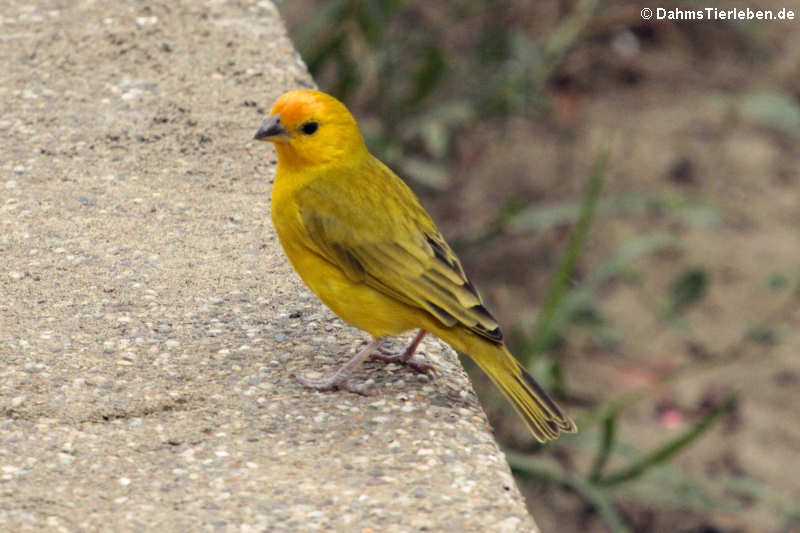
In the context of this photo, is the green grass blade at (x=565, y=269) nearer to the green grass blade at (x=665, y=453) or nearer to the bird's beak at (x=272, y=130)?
the green grass blade at (x=665, y=453)

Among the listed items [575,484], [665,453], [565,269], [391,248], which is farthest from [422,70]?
[391,248]

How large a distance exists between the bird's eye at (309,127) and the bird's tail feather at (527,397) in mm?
800

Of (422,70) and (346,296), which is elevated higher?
(346,296)

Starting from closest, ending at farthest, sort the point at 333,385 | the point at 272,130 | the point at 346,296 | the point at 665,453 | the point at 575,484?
the point at 333,385 < the point at 346,296 < the point at 272,130 < the point at 665,453 < the point at 575,484

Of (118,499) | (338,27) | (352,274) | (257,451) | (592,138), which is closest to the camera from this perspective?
(118,499)

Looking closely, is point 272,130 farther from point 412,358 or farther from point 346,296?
point 412,358

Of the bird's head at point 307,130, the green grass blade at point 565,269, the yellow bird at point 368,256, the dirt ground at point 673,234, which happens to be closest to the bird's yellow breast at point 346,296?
the yellow bird at point 368,256

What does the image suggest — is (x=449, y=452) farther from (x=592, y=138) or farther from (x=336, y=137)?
(x=592, y=138)

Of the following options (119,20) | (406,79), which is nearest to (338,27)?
(406,79)

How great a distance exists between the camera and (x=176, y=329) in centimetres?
329

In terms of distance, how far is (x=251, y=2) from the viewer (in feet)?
15.3

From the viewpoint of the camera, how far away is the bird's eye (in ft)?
11.5

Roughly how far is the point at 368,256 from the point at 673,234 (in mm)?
3482

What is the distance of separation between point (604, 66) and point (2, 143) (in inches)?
159
